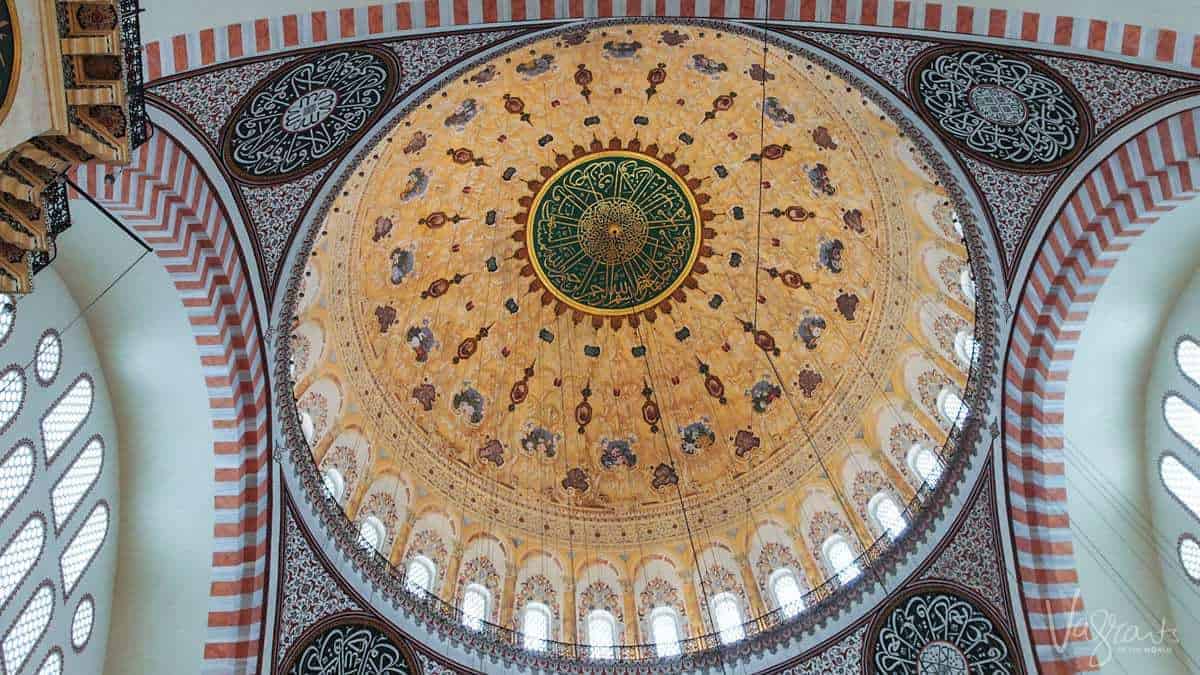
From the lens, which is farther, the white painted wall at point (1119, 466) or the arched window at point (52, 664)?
the white painted wall at point (1119, 466)

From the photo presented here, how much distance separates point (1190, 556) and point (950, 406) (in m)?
3.46

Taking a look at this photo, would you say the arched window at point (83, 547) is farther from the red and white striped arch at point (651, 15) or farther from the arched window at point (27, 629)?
the red and white striped arch at point (651, 15)

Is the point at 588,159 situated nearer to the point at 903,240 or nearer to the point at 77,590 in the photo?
the point at 903,240

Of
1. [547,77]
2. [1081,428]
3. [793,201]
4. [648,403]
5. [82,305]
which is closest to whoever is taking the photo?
[82,305]

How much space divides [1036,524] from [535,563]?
786 cm

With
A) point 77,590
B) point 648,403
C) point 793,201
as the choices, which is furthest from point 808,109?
point 77,590

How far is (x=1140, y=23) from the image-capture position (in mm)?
7234

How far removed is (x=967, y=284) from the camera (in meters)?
12.7

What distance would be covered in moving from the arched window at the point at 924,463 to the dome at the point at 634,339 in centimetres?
4

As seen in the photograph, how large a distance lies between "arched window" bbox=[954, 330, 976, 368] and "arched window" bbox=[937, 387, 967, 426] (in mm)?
492

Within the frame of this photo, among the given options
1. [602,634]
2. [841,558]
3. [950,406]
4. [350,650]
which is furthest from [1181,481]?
[350,650]

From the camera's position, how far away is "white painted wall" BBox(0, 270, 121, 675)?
8883mm

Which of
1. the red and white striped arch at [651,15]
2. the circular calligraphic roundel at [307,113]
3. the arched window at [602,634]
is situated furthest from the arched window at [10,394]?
the arched window at [602,634]

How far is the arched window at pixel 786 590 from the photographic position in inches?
538
